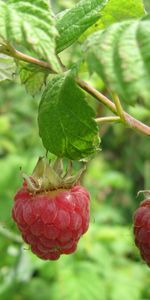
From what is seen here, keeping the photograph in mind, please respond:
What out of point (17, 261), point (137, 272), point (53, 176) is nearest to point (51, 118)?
→ point (53, 176)

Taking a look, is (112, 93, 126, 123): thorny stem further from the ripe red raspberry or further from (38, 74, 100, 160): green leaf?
the ripe red raspberry

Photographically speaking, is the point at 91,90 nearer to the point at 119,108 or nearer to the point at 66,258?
the point at 119,108

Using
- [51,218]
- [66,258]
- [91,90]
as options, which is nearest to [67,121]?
[91,90]

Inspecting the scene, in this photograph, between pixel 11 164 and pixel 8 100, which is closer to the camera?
pixel 11 164

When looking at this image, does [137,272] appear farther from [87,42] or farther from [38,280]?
[87,42]

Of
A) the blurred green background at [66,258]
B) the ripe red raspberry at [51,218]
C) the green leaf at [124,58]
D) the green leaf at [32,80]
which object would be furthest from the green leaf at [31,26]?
the blurred green background at [66,258]
